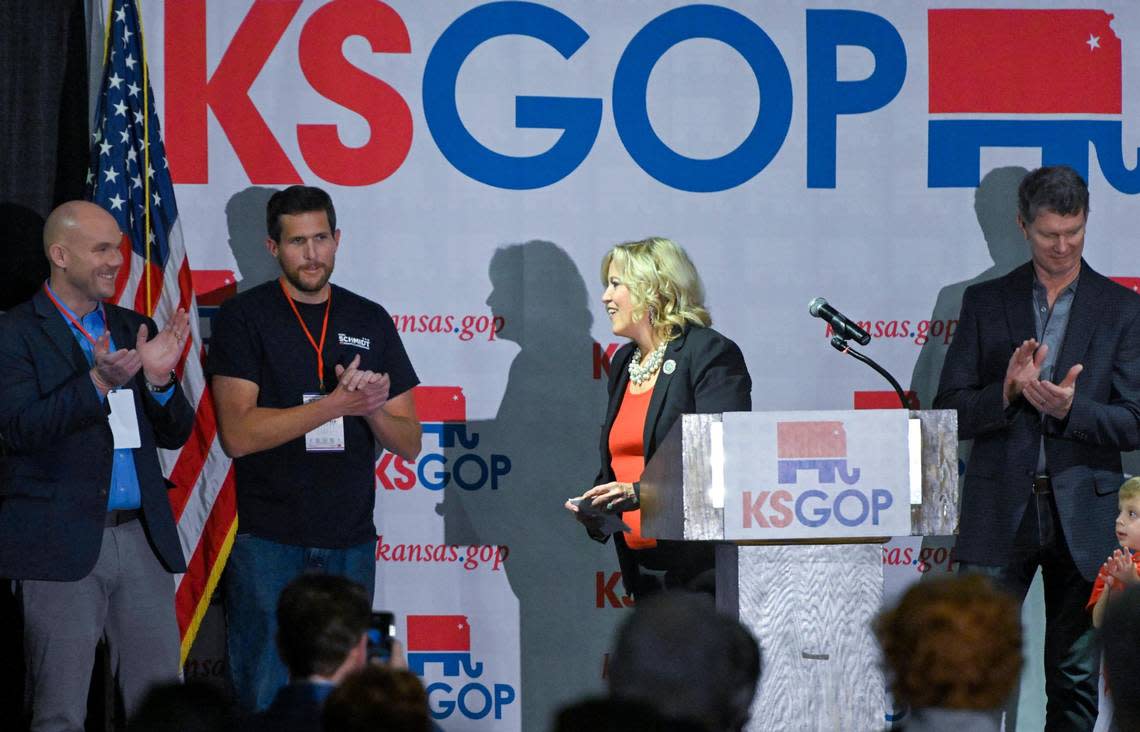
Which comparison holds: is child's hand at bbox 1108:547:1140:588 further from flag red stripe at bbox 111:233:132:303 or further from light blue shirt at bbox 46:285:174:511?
flag red stripe at bbox 111:233:132:303

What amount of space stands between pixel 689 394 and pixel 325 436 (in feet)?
4.01

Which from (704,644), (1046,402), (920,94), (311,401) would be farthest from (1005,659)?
(920,94)

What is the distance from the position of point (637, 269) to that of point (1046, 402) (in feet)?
4.53

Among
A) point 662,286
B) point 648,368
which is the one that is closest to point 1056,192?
point 662,286

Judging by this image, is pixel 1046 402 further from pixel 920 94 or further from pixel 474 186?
pixel 474 186

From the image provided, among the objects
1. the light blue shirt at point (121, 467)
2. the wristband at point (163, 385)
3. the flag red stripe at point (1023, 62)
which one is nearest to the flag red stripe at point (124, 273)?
the light blue shirt at point (121, 467)

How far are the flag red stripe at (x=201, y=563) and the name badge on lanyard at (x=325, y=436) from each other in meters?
0.63

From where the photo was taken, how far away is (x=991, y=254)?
553cm

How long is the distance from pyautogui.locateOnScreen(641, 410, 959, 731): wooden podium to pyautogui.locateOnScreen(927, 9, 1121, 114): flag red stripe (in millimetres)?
2626

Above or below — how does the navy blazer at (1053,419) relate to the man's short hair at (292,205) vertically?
below

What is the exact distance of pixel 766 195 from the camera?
18.0ft

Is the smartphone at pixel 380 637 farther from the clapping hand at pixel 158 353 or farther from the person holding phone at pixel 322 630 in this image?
the clapping hand at pixel 158 353

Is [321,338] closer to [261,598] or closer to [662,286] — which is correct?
[261,598]

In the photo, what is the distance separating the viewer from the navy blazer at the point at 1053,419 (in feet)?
14.8
